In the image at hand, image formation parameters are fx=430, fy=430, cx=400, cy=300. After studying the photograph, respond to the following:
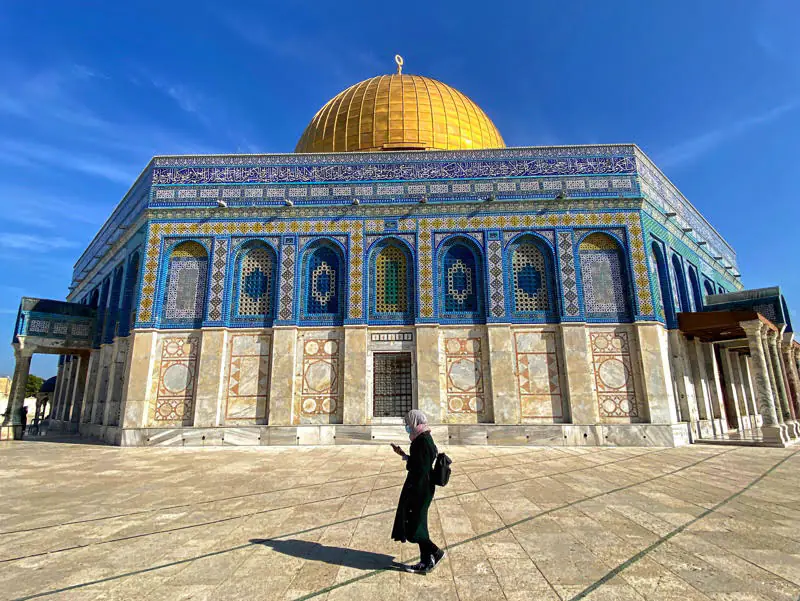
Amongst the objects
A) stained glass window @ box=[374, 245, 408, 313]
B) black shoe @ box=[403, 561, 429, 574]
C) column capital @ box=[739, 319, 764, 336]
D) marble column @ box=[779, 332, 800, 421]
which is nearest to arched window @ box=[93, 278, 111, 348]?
stained glass window @ box=[374, 245, 408, 313]

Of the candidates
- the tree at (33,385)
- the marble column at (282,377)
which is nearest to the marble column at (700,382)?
the marble column at (282,377)

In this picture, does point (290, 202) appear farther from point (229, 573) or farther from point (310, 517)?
point (229, 573)

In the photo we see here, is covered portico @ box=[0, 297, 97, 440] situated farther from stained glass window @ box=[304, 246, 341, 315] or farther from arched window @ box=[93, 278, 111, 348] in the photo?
stained glass window @ box=[304, 246, 341, 315]

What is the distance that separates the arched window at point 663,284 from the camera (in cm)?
1295

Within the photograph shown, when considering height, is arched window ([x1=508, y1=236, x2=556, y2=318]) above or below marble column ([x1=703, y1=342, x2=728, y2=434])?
above

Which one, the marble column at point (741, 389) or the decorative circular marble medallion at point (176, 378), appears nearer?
the decorative circular marble medallion at point (176, 378)

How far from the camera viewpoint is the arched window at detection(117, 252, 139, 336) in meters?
13.7

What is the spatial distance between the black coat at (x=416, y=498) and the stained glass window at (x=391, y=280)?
9424 millimetres

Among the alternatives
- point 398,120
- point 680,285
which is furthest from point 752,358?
point 398,120

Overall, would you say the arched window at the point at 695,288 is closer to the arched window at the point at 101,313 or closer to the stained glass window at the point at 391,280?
the stained glass window at the point at 391,280

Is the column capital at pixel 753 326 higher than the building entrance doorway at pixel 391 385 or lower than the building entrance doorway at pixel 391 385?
higher

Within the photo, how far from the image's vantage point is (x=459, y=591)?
2.92m

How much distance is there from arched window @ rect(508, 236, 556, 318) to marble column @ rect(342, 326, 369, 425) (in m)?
4.52

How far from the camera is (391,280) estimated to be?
13062 mm
